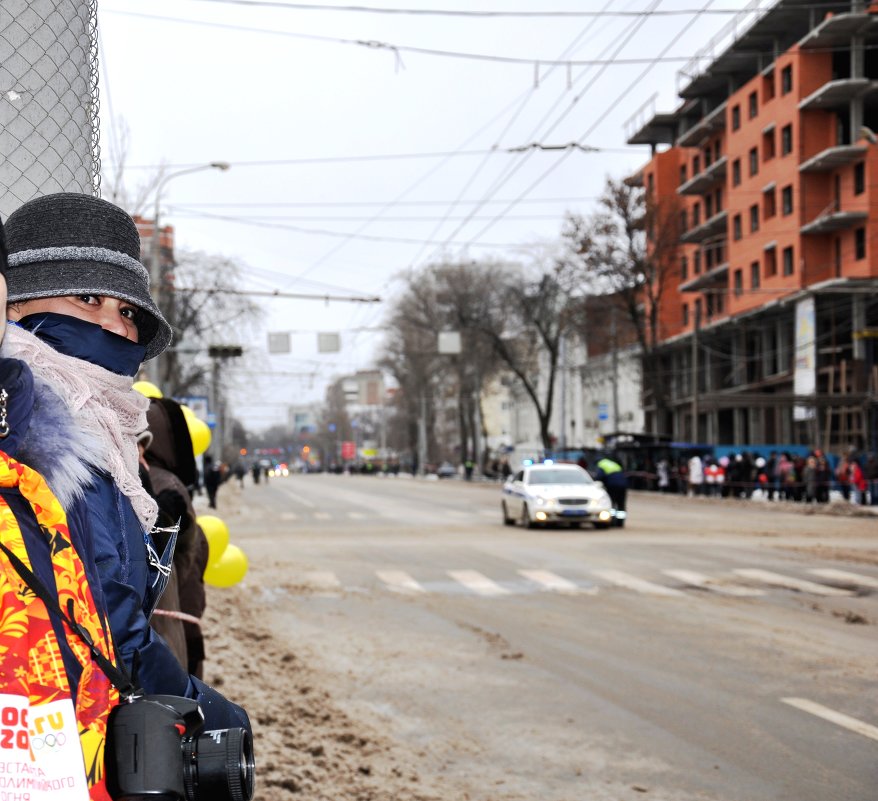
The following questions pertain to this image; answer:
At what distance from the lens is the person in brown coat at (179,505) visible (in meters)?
4.03

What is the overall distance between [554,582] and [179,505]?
12.3 meters

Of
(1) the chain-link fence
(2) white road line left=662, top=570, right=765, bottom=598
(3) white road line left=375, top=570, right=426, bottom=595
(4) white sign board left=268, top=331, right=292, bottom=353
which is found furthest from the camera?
(4) white sign board left=268, top=331, right=292, bottom=353

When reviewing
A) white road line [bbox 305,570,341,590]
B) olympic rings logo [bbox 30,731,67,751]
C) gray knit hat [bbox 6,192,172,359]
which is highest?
gray knit hat [bbox 6,192,172,359]

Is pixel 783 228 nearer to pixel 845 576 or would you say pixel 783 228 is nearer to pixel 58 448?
pixel 845 576

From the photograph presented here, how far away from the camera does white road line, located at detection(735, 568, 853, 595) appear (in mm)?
14539

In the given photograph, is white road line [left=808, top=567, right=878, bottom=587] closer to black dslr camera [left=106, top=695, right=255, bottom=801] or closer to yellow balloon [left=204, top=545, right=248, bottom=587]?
yellow balloon [left=204, top=545, right=248, bottom=587]

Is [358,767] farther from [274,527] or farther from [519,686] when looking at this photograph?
→ [274,527]

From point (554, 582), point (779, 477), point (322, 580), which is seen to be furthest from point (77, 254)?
point (779, 477)

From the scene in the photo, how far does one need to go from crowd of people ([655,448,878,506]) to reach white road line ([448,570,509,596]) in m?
20.6

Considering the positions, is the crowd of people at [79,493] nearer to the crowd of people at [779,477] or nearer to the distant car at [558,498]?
the distant car at [558,498]

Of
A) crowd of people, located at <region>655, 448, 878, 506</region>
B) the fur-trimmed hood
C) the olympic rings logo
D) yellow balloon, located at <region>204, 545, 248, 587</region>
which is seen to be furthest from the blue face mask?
crowd of people, located at <region>655, 448, 878, 506</region>

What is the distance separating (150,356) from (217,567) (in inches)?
160

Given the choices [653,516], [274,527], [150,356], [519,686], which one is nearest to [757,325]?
[653,516]

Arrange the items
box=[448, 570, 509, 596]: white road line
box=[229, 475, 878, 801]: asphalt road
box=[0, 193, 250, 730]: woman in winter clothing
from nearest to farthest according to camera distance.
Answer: box=[0, 193, 250, 730]: woman in winter clothing, box=[229, 475, 878, 801]: asphalt road, box=[448, 570, 509, 596]: white road line
